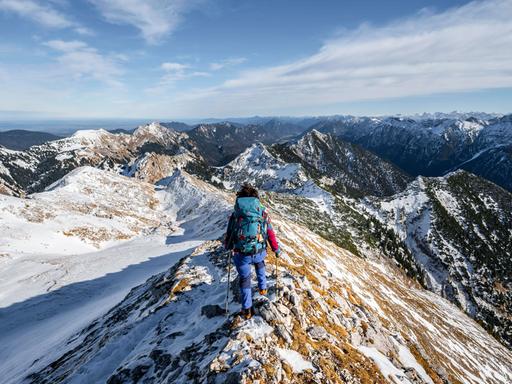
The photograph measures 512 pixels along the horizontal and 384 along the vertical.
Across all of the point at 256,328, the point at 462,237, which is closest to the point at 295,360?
the point at 256,328

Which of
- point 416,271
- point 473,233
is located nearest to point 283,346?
point 416,271

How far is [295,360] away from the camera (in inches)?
380

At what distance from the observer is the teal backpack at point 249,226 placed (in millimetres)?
10695

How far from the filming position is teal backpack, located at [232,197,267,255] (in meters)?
10.7

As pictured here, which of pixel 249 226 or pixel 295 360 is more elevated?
pixel 249 226

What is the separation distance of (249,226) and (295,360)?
14.3ft

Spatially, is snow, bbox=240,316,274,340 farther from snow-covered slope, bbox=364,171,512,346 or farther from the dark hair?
snow-covered slope, bbox=364,171,512,346

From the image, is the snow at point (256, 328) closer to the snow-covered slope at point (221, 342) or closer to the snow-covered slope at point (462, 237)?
the snow-covered slope at point (221, 342)

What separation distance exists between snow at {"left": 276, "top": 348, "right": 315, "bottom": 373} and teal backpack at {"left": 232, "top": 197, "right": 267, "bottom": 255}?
3190mm

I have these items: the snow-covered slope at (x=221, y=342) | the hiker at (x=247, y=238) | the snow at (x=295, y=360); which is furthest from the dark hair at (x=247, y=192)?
the snow at (x=295, y=360)

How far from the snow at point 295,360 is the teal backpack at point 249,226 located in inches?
126

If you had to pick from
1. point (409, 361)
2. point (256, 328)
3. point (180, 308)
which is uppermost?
point (256, 328)

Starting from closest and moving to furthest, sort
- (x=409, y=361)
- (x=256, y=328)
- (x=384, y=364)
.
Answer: (x=256, y=328) → (x=384, y=364) → (x=409, y=361)

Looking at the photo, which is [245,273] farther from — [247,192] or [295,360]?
[295,360]
